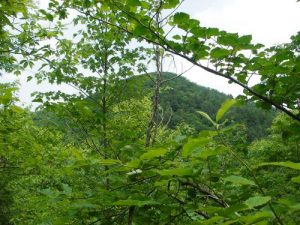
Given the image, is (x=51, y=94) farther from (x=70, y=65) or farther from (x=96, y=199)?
(x=96, y=199)

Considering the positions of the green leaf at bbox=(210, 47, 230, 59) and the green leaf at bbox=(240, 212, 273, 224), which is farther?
the green leaf at bbox=(210, 47, 230, 59)

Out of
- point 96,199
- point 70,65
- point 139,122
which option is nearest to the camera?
point 96,199

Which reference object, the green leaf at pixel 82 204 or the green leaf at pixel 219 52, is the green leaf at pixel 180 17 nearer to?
the green leaf at pixel 219 52

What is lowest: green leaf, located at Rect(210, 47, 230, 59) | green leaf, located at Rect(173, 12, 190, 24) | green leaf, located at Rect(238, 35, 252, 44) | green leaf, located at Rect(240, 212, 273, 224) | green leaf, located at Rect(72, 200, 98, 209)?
green leaf, located at Rect(72, 200, 98, 209)

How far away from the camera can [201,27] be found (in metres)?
1.64

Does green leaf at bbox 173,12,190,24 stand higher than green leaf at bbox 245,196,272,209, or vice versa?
green leaf at bbox 173,12,190,24

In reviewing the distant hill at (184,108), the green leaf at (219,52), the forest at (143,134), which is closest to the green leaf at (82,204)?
the forest at (143,134)

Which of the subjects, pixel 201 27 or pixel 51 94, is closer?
pixel 201 27

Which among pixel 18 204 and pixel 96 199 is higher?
pixel 96 199

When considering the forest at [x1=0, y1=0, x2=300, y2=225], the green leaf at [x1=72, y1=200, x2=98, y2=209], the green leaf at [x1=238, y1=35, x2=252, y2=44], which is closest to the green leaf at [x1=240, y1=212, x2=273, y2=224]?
the forest at [x1=0, y1=0, x2=300, y2=225]

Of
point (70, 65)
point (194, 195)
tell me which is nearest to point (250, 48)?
point (194, 195)

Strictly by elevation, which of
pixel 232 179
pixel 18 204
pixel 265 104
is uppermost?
pixel 265 104

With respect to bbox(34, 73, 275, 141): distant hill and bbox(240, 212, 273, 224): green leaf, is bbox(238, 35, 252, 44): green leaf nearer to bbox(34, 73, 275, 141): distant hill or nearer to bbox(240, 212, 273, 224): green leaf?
bbox(34, 73, 275, 141): distant hill

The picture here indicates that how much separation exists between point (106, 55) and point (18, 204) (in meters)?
12.2
